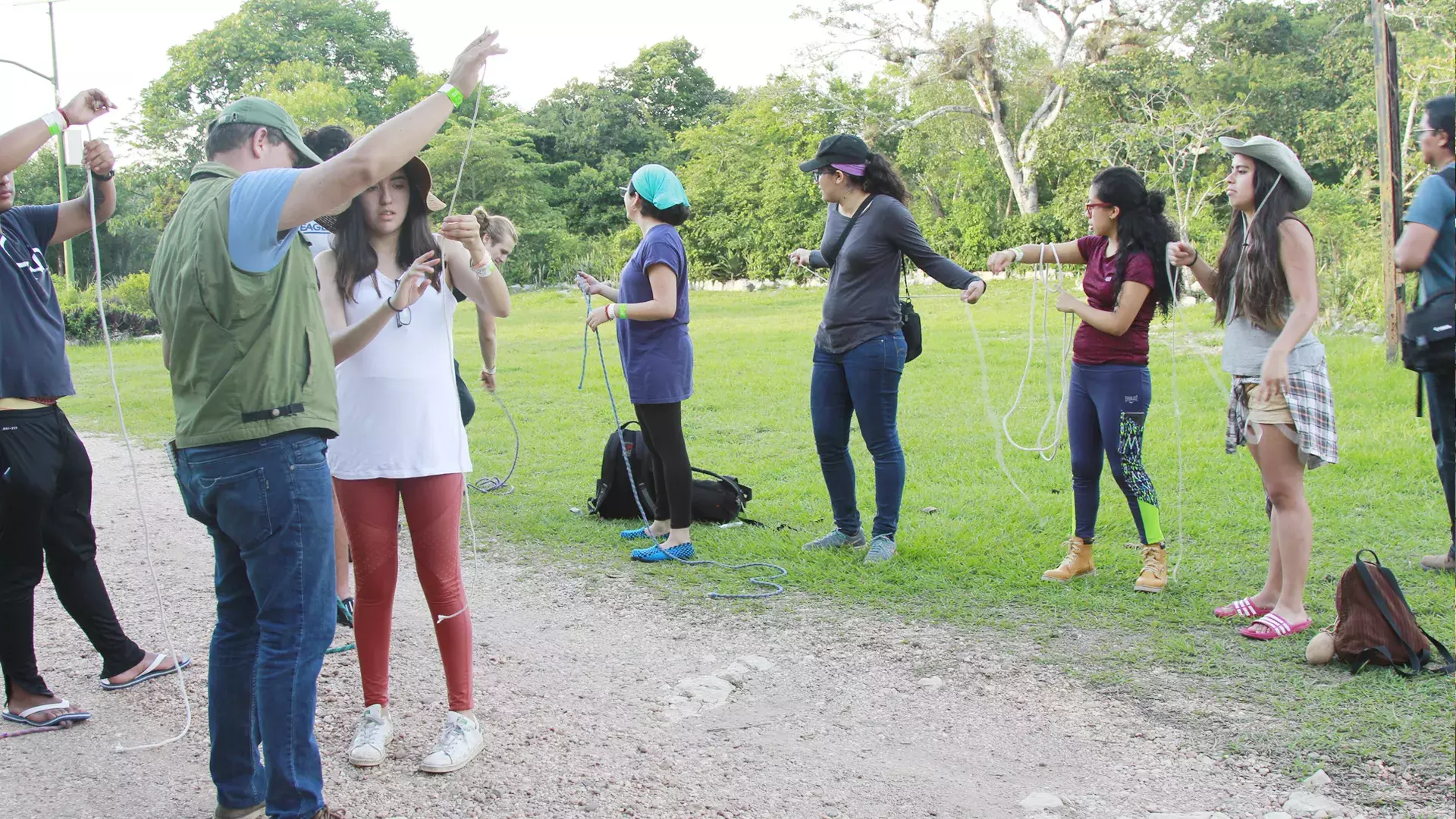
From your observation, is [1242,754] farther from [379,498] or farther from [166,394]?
[166,394]

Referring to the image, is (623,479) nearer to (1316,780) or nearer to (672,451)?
(672,451)

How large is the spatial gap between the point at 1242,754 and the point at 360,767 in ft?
8.26

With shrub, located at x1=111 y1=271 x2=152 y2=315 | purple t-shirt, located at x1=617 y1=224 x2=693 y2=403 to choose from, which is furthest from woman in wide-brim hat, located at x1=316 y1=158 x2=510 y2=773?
shrub, located at x1=111 y1=271 x2=152 y2=315

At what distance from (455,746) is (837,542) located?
2.65 metres

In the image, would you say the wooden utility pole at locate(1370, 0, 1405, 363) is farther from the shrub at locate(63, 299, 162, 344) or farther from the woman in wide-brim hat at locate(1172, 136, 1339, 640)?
the shrub at locate(63, 299, 162, 344)

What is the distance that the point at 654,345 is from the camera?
5148mm

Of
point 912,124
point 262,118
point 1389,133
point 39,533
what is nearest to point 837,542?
point 39,533

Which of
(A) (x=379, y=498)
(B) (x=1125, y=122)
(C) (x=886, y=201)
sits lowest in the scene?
(A) (x=379, y=498)

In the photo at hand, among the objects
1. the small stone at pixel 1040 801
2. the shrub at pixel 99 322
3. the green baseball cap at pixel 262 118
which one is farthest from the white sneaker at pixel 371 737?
the shrub at pixel 99 322

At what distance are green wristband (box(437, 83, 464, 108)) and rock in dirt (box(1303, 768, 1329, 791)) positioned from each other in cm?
277

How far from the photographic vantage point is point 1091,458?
466cm

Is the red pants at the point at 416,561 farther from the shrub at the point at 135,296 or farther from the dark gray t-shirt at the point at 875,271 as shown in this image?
the shrub at the point at 135,296

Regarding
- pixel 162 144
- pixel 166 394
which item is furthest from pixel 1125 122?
pixel 162 144

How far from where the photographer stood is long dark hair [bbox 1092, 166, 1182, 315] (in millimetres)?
4449
